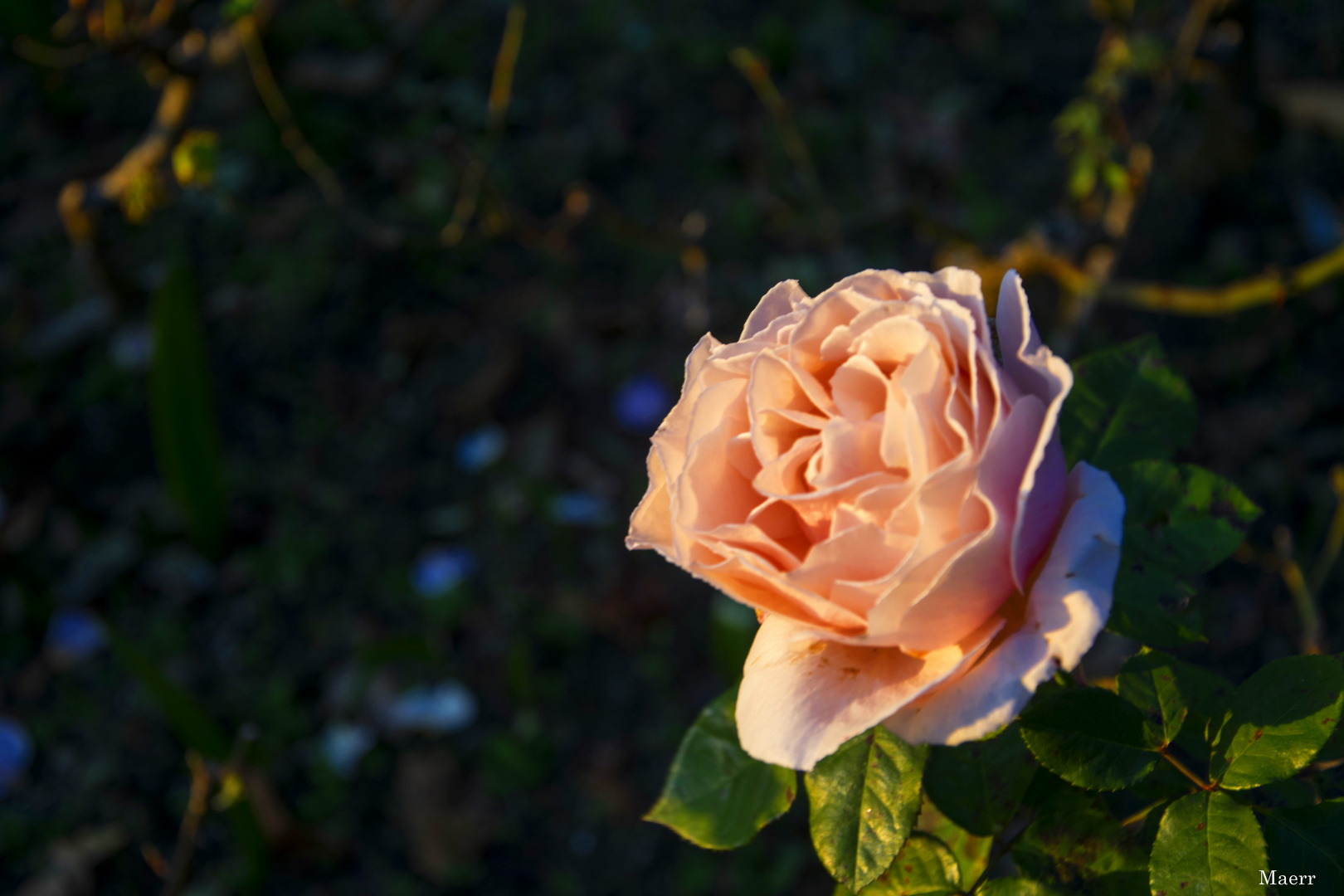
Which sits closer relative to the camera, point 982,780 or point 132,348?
point 982,780

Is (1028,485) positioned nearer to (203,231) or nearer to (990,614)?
(990,614)

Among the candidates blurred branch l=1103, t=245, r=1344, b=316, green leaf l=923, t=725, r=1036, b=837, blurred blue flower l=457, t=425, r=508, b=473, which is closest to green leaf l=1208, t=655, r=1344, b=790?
green leaf l=923, t=725, r=1036, b=837

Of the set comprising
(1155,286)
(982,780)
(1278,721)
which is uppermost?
(1278,721)

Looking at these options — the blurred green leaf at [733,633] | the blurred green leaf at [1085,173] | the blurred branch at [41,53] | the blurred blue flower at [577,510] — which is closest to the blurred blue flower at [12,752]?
the blurred blue flower at [577,510]

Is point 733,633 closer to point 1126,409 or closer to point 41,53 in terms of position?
point 1126,409

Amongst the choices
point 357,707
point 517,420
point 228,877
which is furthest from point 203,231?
point 228,877

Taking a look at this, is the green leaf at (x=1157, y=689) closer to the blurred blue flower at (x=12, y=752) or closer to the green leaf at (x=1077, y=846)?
the green leaf at (x=1077, y=846)

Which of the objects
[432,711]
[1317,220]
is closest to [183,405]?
[432,711]
